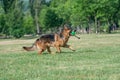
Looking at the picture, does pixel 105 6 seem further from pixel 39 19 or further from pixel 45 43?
pixel 45 43

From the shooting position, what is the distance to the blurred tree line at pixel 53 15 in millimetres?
74812

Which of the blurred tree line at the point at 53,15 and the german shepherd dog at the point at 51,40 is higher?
the german shepherd dog at the point at 51,40

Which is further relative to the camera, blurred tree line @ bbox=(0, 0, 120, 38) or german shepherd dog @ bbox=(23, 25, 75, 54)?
blurred tree line @ bbox=(0, 0, 120, 38)

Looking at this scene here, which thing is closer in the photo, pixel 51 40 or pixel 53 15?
pixel 51 40

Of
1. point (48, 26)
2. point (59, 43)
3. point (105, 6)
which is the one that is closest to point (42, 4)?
point (48, 26)

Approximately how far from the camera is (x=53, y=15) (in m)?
105

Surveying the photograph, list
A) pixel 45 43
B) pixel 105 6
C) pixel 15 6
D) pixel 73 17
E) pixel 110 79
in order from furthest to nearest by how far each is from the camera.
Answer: pixel 73 17, pixel 105 6, pixel 15 6, pixel 45 43, pixel 110 79

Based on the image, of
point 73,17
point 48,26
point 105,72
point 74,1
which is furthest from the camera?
point 48,26

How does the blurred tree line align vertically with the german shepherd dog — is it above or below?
below

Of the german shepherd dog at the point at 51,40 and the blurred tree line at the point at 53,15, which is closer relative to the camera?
the german shepherd dog at the point at 51,40

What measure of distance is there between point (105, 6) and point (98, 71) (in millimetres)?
71567

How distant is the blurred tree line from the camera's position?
7481 cm

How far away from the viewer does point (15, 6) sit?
2945 inches

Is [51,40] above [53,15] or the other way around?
above
